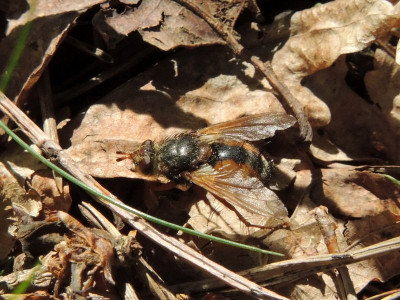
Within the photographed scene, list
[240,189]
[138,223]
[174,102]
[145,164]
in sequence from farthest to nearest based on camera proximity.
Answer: [174,102] → [145,164] → [240,189] → [138,223]

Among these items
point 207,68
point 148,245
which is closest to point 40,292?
point 148,245

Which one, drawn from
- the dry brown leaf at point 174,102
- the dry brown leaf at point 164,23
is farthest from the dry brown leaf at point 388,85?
the dry brown leaf at point 164,23

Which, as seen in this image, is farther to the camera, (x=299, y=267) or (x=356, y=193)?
(x=356, y=193)

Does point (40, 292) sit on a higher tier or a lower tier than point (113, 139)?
lower

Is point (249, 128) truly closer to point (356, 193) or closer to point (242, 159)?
point (242, 159)

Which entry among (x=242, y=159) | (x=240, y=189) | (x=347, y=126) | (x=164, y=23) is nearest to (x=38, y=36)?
(x=164, y=23)

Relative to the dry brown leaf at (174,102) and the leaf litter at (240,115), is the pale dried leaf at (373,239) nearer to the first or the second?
the leaf litter at (240,115)

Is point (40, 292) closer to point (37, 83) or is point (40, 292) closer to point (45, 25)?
point (37, 83)
